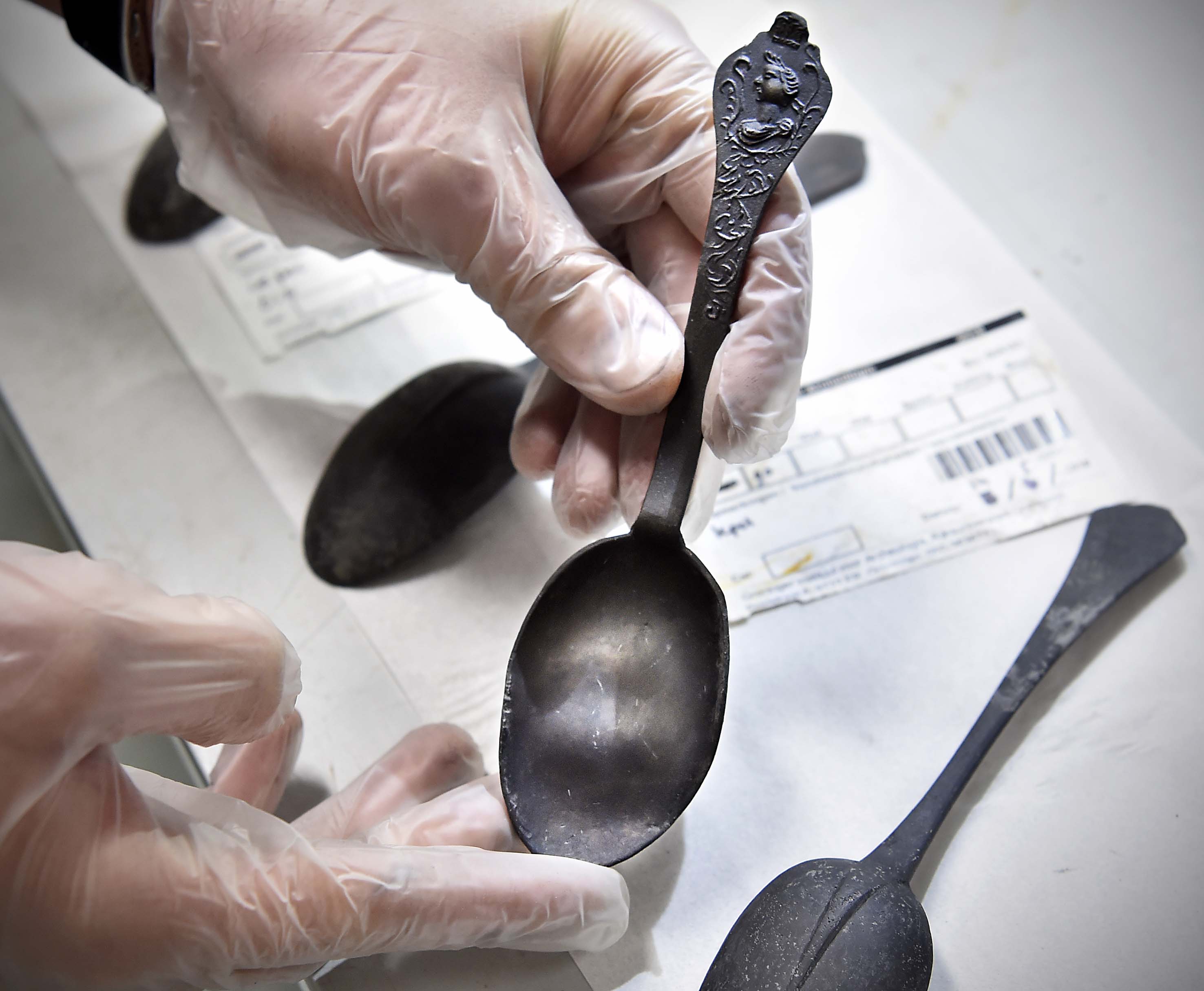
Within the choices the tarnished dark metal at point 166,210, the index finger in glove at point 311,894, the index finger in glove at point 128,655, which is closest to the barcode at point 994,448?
the index finger in glove at point 311,894

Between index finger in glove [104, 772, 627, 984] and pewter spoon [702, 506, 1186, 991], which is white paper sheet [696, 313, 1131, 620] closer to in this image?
pewter spoon [702, 506, 1186, 991]

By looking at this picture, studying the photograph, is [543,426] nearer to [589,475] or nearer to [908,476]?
[589,475]

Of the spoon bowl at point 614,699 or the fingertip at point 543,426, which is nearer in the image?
the spoon bowl at point 614,699

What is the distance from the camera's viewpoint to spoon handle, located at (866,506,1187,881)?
2.03 ft

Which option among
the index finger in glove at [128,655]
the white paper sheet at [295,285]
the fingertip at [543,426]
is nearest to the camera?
the index finger in glove at [128,655]

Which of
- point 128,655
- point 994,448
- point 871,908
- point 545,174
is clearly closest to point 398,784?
point 128,655

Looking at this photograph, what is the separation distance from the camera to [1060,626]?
2.32 feet

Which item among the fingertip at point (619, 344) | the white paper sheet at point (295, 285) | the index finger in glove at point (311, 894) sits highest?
the fingertip at point (619, 344)

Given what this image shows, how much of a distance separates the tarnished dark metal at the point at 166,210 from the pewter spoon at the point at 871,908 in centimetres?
88

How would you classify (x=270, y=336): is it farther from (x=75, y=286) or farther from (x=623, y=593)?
(x=623, y=593)

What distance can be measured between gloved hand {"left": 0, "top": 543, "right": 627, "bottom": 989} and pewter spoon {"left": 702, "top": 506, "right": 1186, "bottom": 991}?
10cm

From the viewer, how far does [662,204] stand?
28.7 inches

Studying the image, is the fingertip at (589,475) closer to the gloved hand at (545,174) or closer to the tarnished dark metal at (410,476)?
the gloved hand at (545,174)

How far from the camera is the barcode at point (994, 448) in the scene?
2.62 ft
